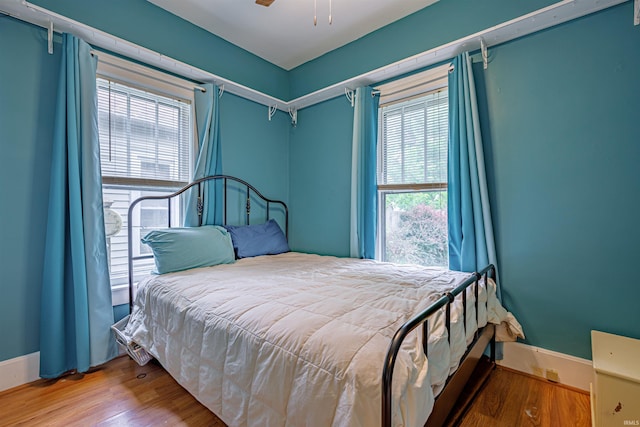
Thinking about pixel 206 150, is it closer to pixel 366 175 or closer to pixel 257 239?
pixel 257 239

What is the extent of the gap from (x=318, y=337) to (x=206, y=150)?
85.5 inches

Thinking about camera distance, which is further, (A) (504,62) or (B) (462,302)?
(A) (504,62)

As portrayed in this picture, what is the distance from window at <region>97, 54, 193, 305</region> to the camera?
2.19 metres

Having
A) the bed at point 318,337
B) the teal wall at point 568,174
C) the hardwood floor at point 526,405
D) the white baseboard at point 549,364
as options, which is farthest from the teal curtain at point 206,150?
the white baseboard at point 549,364

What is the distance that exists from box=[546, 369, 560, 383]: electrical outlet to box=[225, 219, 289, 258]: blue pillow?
231 centimetres

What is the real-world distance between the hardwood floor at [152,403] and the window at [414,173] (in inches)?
→ 39.2

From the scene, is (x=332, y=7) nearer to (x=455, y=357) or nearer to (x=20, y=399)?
(x=455, y=357)

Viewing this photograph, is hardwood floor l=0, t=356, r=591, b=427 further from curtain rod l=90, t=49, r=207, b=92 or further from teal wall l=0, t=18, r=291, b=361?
curtain rod l=90, t=49, r=207, b=92

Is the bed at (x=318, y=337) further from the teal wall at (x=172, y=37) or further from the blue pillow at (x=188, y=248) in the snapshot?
the teal wall at (x=172, y=37)

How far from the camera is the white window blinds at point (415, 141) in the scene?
2398mm

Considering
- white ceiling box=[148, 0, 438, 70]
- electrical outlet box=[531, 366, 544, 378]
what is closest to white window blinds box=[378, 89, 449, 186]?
white ceiling box=[148, 0, 438, 70]

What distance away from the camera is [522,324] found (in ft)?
6.56

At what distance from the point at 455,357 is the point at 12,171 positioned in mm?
2757

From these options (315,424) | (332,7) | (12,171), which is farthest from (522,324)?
(12,171)
